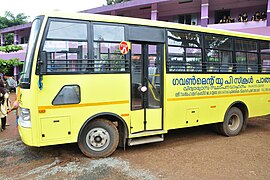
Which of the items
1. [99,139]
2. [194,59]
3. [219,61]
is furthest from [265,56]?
[99,139]

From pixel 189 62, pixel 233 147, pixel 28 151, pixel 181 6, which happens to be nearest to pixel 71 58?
pixel 28 151

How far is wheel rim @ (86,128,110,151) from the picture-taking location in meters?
4.87

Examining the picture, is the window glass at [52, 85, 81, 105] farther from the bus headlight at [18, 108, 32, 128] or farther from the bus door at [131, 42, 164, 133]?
the bus door at [131, 42, 164, 133]

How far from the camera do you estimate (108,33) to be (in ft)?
16.1

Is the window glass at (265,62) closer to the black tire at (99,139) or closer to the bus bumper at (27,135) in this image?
the black tire at (99,139)

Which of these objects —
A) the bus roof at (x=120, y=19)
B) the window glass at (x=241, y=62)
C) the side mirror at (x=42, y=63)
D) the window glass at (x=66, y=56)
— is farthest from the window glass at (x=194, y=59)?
the side mirror at (x=42, y=63)

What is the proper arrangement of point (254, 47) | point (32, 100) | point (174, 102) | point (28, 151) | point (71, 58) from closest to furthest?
point (32, 100), point (71, 58), point (28, 151), point (174, 102), point (254, 47)

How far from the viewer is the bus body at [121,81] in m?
4.40

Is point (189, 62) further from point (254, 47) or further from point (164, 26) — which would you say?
point (254, 47)

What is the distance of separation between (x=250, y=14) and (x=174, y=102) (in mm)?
14571

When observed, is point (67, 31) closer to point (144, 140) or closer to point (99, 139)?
point (99, 139)

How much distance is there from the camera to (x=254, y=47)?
7.24 meters

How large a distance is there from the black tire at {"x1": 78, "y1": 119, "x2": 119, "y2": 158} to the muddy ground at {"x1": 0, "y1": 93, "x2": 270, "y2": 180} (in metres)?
0.17

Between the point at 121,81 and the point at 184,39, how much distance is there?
6.47 feet
